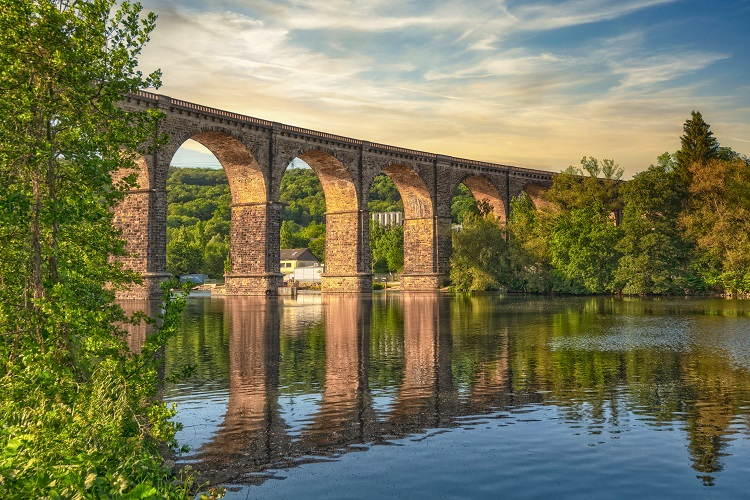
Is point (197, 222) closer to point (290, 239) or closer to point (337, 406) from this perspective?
point (290, 239)

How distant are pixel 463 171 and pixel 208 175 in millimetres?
120044

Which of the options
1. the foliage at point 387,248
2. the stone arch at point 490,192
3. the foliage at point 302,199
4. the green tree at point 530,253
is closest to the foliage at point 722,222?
the green tree at point 530,253

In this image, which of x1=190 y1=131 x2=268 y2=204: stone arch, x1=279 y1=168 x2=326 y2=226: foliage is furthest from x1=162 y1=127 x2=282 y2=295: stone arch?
x1=279 y1=168 x2=326 y2=226: foliage

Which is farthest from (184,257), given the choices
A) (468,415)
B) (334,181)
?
(468,415)

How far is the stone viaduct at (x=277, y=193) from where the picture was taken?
146ft

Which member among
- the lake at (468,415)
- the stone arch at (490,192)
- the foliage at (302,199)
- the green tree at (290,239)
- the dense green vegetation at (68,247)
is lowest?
the lake at (468,415)

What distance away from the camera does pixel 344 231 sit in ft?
208

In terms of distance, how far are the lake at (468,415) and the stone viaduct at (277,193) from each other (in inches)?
901

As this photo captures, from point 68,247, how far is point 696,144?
6298 centimetres

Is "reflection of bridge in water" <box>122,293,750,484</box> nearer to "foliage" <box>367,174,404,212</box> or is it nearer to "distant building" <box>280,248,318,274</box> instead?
"distant building" <box>280,248,318,274</box>

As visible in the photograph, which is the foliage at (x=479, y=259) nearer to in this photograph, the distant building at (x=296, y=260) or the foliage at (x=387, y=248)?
the foliage at (x=387, y=248)

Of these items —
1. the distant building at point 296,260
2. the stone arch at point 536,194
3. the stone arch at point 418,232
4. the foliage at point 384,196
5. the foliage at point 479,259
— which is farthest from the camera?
the foliage at point 384,196

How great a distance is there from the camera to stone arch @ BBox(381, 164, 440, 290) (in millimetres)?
68950

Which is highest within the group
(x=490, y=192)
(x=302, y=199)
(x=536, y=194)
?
(x=302, y=199)
